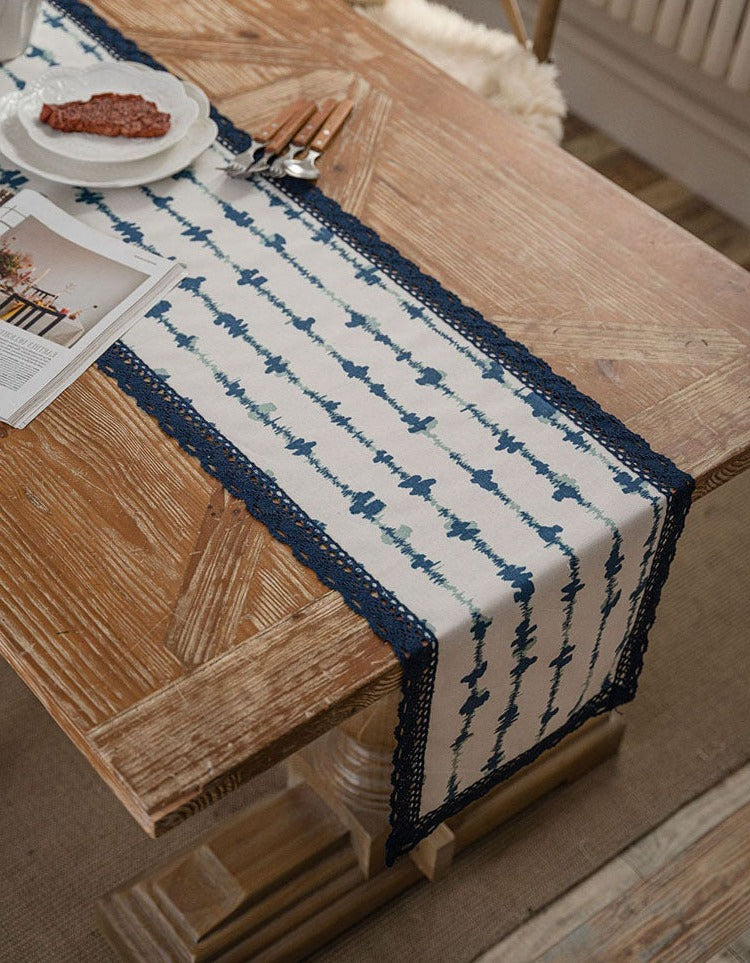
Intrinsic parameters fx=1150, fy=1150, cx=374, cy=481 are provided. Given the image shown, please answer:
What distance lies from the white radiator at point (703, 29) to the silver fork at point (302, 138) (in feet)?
4.33

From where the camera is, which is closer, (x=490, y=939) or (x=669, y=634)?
(x=490, y=939)

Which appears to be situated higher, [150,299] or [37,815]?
[150,299]

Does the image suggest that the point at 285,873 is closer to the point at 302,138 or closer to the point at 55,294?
the point at 55,294

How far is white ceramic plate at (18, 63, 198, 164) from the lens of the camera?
1430 mm

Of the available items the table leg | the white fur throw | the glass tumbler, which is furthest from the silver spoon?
the table leg

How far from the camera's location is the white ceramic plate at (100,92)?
1.43 m

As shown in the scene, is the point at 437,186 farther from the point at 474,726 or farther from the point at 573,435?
the point at 474,726

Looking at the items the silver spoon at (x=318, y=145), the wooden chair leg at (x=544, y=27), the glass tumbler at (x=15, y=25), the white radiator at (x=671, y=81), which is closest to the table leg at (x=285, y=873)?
the silver spoon at (x=318, y=145)

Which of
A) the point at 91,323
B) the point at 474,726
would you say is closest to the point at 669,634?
the point at 474,726

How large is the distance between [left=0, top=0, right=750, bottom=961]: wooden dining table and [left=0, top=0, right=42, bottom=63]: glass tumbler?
6.7 inches

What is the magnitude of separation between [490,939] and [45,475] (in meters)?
0.86

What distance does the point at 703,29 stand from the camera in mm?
2576

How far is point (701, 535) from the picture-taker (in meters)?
2.00

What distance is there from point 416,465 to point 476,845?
0.71 meters
